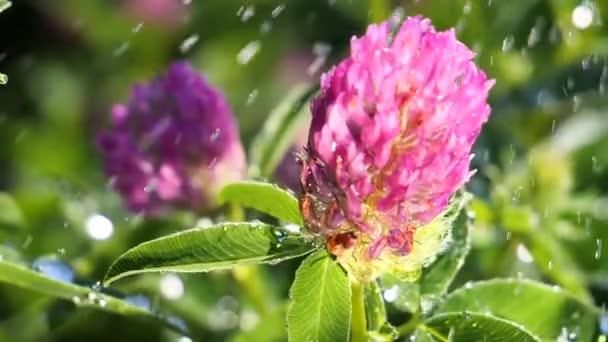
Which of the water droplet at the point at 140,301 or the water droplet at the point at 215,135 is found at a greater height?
the water droplet at the point at 215,135

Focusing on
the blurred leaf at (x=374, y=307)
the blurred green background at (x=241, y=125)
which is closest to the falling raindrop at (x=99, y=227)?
the blurred green background at (x=241, y=125)

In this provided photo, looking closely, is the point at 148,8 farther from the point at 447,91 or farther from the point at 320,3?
the point at 447,91

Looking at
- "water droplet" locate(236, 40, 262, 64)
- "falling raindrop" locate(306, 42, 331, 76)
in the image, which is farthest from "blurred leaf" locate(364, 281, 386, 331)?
"water droplet" locate(236, 40, 262, 64)

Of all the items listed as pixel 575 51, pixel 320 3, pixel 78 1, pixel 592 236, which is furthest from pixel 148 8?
pixel 592 236

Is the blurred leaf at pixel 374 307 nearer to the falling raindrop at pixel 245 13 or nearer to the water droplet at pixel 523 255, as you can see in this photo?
the water droplet at pixel 523 255

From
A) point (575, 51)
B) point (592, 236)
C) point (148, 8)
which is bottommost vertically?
point (592, 236)

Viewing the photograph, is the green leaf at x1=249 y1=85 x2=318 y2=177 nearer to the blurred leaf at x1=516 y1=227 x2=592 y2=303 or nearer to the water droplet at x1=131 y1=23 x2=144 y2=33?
the blurred leaf at x1=516 y1=227 x2=592 y2=303

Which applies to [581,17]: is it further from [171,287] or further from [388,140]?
[388,140]
